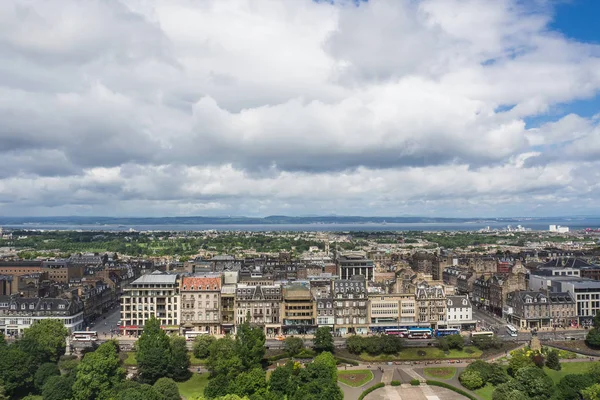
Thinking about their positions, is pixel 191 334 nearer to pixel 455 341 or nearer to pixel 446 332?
pixel 455 341

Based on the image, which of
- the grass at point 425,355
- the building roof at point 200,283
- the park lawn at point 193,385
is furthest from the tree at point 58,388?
the grass at point 425,355

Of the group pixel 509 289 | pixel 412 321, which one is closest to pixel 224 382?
pixel 412 321

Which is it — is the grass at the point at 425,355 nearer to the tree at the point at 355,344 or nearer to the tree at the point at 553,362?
the tree at the point at 355,344

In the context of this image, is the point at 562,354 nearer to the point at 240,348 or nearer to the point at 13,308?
the point at 240,348

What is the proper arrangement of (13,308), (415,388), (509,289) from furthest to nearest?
1. (509,289)
2. (13,308)
3. (415,388)

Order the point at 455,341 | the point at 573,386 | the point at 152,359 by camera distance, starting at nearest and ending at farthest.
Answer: the point at 573,386 < the point at 152,359 < the point at 455,341

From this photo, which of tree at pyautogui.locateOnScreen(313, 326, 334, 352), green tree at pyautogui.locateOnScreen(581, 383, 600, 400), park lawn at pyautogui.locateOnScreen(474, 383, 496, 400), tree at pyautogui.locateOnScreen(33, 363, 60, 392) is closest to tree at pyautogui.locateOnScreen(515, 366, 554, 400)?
green tree at pyautogui.locateOnScreen(581, 383, 600, 400)

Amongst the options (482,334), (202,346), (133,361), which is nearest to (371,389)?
(482,334)
